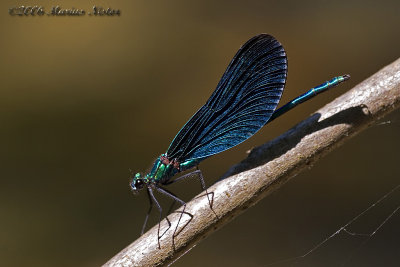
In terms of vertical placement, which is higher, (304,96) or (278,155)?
(304,96)

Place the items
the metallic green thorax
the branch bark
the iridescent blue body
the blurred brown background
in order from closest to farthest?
the branch bark
the iridescent blue body
the metallic green thorax
the blurred brown background

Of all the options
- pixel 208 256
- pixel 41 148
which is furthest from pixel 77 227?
pixel 208 256

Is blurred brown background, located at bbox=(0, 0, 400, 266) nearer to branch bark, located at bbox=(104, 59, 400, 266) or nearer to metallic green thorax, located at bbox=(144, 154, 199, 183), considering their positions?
metallic green thorax, located at bbox=(144, 154, 199, 183)

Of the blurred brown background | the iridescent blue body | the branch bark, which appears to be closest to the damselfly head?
the iridescent blue body

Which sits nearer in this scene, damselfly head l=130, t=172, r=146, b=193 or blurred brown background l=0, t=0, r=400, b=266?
damselfly head l=130, t=172, r=146, b=193

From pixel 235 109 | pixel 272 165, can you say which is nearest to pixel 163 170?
pixel 235 109

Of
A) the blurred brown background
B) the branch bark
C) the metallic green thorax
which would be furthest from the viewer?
the blurred brown background

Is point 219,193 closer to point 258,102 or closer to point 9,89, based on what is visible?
point 258,102
